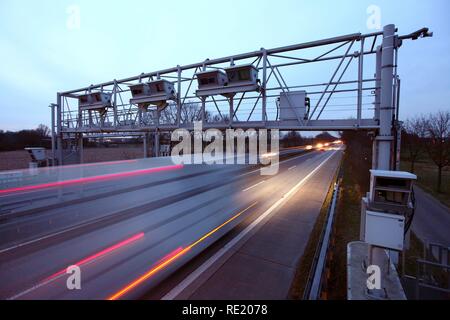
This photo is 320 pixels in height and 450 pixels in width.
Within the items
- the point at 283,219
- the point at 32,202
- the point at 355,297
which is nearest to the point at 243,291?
the point at 355,297

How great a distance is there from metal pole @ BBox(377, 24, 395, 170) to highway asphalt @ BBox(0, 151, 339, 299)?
16.2ft

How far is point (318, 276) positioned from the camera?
464 centimetres

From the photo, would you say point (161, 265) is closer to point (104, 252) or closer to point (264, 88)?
point (104, 252)

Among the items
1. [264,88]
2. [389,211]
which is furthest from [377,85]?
[389,211]

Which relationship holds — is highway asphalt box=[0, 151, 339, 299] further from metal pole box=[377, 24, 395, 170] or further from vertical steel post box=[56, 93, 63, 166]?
vertical steel post box=[56, 93, 63, 166]


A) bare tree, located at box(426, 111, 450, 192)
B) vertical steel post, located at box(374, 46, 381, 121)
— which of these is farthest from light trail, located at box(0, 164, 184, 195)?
bare tree, located at box(426, 111, 450, 192)

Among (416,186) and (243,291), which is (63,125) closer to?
(243,291)

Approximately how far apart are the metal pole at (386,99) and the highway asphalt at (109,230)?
4943 millimetres

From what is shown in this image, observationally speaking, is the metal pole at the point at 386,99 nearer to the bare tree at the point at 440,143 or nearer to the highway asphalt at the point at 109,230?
the highway asphalt at the point at 109,230

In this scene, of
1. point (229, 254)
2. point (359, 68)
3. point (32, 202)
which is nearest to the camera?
point (229, 254)

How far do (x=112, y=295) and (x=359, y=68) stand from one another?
1028 cm

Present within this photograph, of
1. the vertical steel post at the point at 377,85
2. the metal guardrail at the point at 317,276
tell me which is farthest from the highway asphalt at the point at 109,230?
the vertical steel post at the point at 377,85

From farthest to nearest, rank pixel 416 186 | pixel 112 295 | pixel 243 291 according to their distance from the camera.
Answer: pixel 416 186 < pixel 243 291 < pixel 112 295

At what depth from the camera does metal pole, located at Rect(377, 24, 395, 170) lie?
735 cm
